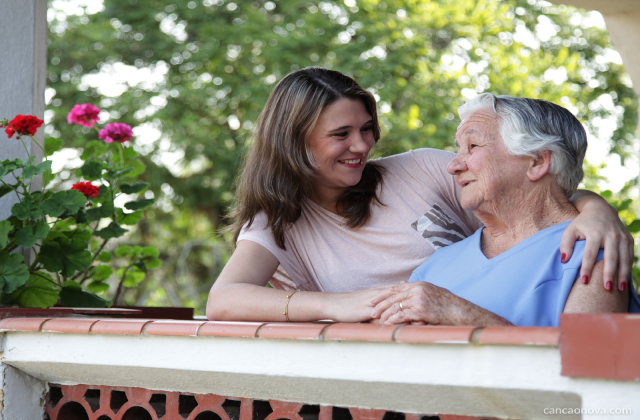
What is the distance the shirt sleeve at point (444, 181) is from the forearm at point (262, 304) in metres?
0.77

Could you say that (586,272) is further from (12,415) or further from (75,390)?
(12,415)

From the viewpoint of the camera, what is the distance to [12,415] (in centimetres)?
231

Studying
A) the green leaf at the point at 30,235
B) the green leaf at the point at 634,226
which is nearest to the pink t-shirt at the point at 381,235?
the green leaf at the point at 30,235

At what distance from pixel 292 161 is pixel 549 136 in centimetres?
86

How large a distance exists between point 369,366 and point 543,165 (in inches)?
33.7

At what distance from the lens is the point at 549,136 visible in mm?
2057

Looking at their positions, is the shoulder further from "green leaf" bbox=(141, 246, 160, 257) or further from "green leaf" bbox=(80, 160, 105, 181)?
"green leaf" bbox=(141, 246, 160, 257)

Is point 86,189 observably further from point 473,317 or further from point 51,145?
point 473,317

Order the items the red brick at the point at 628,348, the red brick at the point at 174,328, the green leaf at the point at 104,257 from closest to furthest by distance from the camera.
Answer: the red brick at the point at 628,348 → the red brick at the point at 174,328 → the green leaf at the point at 104,257

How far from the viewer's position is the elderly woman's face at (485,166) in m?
2.09

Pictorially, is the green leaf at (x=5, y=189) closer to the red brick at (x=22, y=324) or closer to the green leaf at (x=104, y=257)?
the red brick at (x=22, y=324)

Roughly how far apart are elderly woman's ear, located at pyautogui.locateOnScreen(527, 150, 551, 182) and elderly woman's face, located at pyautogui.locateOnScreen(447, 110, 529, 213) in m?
0.01

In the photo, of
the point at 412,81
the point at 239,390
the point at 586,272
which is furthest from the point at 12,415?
the point at 412,81

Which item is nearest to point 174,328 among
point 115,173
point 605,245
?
point 605,245
